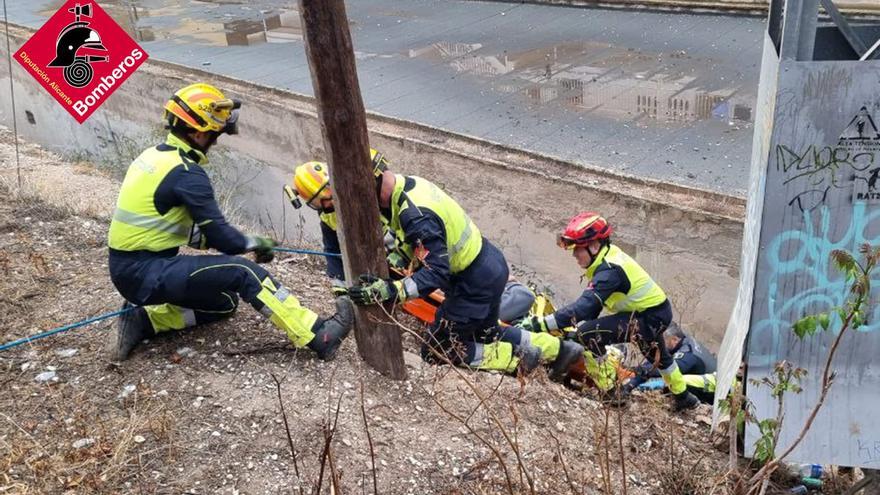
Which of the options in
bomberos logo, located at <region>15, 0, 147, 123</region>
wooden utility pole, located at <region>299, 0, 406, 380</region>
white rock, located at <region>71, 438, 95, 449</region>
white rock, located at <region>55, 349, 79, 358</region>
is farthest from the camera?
bomberos logo, located at <region>15, 0, 147, 123</region>

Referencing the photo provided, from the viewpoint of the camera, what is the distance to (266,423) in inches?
153

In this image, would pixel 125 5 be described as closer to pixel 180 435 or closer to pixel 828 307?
pixel 180 435

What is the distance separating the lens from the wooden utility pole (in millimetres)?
3317

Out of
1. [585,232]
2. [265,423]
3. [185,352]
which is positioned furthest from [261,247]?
[585,232]

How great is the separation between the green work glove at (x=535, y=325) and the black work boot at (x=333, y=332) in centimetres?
182

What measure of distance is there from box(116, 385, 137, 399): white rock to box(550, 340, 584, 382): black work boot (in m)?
2.90

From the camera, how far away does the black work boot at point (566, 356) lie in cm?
554

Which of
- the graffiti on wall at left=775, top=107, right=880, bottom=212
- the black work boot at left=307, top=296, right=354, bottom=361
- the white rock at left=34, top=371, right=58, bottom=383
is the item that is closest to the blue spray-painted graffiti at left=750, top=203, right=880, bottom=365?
the graffiti on wall at left=775, top=107, right=880, bottom=212

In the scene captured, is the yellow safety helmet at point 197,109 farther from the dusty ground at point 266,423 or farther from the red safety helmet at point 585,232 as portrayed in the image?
the red safety helmet at point 585,232

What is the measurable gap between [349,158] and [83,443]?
1909 millimetres

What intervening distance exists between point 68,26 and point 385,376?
4.91 m

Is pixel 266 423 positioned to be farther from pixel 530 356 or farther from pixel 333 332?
pixel 530 356

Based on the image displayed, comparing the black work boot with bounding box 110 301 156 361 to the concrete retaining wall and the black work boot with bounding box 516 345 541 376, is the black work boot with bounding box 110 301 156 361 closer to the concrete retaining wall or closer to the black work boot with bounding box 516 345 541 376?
the black work boot with bounding box 516 345 541 376

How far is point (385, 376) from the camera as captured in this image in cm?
434
